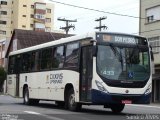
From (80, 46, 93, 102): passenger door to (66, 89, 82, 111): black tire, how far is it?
91 cm

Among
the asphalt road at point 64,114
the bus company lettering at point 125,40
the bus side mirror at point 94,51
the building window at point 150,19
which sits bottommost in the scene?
the asphalt road at point 64,114

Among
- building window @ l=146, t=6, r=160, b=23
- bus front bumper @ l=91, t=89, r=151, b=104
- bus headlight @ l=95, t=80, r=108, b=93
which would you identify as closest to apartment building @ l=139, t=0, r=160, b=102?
building window @ l=146, t=6, r=160, b=23

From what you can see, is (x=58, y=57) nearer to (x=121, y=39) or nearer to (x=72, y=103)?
(x=72, y=103)

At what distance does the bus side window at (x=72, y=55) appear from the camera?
20.3 m

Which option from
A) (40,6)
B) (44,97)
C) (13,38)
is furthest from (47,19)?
(44,97)

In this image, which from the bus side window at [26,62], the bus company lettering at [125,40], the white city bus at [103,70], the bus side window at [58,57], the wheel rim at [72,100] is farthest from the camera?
the bus side window at [26,62]

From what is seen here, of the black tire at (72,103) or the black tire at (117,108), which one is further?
the black tire at (117,108)

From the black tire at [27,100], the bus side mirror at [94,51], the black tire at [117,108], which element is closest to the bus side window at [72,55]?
the bus side mirror at [94,51]

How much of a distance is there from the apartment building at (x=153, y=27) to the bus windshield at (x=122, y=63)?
23956 mm

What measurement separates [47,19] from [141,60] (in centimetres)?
10762

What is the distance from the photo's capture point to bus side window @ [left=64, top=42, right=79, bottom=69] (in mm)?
20331

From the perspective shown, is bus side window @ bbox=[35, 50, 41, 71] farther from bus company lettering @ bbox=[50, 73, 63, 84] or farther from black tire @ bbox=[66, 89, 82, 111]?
black tire @ bbox=[66, 89, 82, 111]

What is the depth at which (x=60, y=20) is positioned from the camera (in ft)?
251

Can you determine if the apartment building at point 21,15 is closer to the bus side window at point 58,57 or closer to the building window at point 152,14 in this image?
the building window at point 152,14
